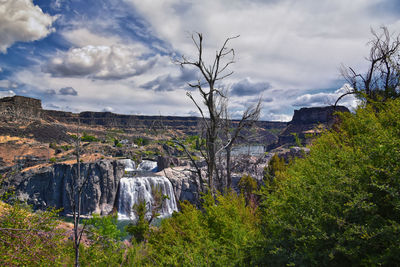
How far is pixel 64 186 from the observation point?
42.8 metres

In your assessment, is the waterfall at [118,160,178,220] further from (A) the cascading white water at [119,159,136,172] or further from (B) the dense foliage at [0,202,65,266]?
(B) the dense foliage at [0,202,65,266]

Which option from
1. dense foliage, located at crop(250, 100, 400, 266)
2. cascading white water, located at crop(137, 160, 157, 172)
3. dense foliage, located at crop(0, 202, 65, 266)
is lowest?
cascading white water, located at crop(137, 160, 157, 172)

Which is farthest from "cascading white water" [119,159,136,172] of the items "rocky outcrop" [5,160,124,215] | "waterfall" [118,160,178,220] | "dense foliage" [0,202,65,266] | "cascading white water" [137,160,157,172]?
"dense foliage" [0,202,65,266]

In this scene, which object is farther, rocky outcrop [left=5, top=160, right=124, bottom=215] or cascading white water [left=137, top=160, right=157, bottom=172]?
cascading white water [left=137, top=160, right=157, bottom=172]

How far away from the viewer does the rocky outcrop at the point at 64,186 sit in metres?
41.5

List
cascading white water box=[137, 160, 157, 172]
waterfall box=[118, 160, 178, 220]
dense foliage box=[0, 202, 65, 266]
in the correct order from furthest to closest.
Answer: cascading white water box=[137, 160, 157, 172], waterfall box=[118, 160, 178, 220], dense foliage box=[0, 202, 65, 266]

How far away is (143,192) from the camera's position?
125 feet

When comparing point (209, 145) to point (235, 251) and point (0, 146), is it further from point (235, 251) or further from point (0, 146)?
point (0, 146)

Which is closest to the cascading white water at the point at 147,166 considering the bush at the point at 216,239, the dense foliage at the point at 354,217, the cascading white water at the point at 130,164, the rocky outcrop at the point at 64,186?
the cascading white water at the point at 130,164

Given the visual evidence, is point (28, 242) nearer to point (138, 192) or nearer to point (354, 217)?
point (354, 217)

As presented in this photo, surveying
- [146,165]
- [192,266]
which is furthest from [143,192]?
[192,266]

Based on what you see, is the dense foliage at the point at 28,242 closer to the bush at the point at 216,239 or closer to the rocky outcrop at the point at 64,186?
the bush at the point at 216,239

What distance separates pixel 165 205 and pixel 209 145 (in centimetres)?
3030

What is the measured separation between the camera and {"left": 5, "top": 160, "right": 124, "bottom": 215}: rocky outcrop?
4147 cm
